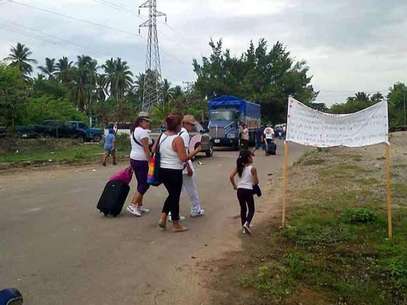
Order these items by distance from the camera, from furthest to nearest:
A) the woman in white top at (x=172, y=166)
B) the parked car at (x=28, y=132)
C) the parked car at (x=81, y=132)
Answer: the parked car at (x=81, y=132) → the parked car at (x=28, y=132) → the woman in white top at (x=172, y=166)

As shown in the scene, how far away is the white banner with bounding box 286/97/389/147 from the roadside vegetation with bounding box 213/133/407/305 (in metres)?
1.36

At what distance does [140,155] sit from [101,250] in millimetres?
2703

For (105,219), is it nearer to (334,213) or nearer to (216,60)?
(334,213)

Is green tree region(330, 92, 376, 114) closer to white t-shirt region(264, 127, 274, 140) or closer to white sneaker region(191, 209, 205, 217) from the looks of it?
white t-shirt region(264, 127, 274, 140)

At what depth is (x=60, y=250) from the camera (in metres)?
7.25

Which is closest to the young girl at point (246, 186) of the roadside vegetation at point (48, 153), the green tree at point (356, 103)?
the roadside vegetation at point (48, 153)

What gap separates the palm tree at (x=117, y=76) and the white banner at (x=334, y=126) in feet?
278

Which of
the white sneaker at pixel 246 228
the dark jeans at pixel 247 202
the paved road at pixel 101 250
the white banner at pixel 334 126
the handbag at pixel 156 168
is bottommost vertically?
the paved road at pixel 101 250

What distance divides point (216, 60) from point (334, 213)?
165 feet

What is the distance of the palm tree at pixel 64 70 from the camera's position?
84125mm

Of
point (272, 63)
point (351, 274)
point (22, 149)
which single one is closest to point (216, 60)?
point (272, 63)

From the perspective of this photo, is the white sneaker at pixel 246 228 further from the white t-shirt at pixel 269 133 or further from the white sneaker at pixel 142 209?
the white t-shirt at pixel 269 133

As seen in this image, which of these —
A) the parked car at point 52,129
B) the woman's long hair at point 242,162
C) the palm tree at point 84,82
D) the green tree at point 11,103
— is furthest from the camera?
the palm tree at point 84,82

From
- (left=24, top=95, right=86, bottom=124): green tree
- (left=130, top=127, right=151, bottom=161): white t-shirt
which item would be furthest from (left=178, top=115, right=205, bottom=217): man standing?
(left=24, top=95, right=86, bottom=124): green tree
